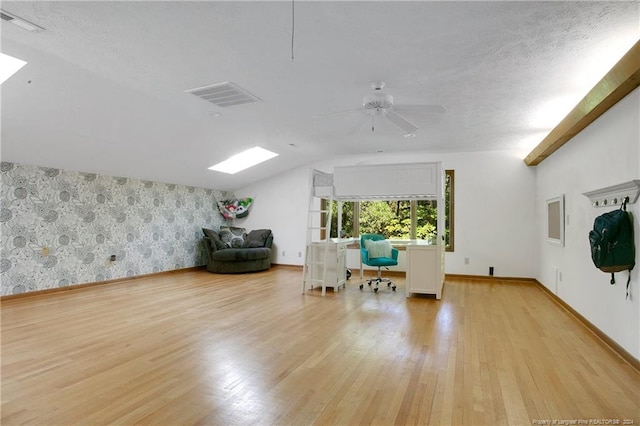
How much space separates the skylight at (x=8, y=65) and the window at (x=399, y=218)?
5726 millimetres

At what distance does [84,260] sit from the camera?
582 centimetres

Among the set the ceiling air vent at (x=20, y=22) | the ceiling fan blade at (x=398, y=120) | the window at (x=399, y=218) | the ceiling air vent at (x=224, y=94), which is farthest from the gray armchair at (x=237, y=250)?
the ceiling air vent at (x=20, y=22)

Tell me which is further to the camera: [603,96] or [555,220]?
[555,220]

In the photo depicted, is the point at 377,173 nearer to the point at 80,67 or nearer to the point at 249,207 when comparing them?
the point at 80,67

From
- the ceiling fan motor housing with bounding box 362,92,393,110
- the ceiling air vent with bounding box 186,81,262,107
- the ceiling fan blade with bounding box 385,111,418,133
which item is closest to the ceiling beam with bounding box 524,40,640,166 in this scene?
the ceiling fan blade with bounding box 385,111,418,133

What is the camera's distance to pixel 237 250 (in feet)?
25.4

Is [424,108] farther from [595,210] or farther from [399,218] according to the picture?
[399,218]

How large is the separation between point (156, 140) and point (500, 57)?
460cm

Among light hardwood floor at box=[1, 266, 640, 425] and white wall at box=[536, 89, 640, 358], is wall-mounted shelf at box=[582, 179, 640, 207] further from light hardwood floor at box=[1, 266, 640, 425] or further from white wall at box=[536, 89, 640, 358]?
light hardwood floor at box=[1, 266, 640, 425]

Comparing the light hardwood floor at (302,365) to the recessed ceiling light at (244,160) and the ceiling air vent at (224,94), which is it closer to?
the ceiling air vent at (224,94)

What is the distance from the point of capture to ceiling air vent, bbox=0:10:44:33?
8.31 feet

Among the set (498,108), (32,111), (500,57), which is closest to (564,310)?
(498,108)

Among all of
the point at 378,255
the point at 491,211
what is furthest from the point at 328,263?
the point at 491,211

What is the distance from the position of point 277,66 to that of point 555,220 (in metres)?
4.70
